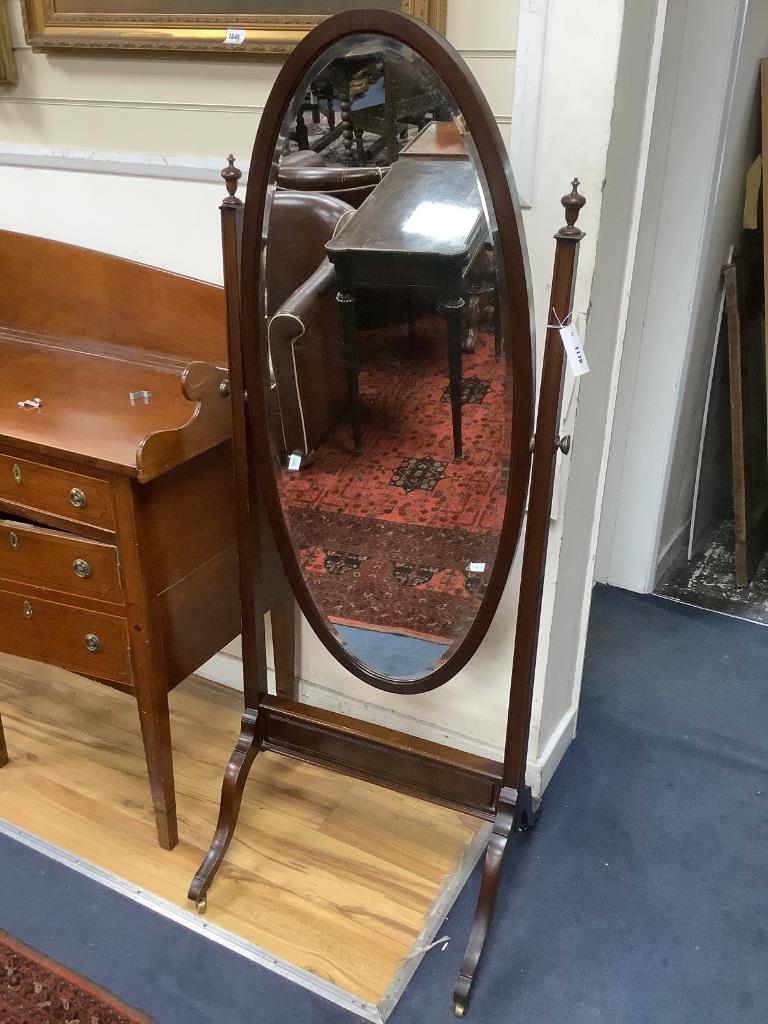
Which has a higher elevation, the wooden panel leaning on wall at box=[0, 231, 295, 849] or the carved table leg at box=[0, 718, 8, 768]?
the wooden panel leaning on wall at box=[0, 231, 295, 849]

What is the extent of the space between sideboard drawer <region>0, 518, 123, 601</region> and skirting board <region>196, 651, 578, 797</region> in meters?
0.58

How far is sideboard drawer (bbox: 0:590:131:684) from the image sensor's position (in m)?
1.41

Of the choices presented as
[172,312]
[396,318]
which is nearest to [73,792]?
[172,312]

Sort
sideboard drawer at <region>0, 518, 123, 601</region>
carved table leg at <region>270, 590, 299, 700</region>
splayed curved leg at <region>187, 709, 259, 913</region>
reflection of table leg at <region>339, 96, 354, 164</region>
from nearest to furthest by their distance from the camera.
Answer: reflection of table leg at <region>339, 96, 354, 164</region>
sideboard drawer at <region>0, 518, 123, 601</region>
splayed curved leg at <region>187, 709, 259, 913</region>
carved table leg at <region>270, 590, 299, 700</region>

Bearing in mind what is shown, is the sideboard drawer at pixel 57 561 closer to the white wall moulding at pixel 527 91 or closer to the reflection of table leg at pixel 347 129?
the reflection of table leg at pixel 347 129

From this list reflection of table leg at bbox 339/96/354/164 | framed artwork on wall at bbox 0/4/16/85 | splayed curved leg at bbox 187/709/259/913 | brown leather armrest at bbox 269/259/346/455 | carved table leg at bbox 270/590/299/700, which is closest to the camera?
reflection of table leg at bbox 339/96/354/164

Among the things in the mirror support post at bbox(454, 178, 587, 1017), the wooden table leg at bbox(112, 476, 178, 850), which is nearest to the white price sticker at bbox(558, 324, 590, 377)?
the mirror support post at bbox(454, 178, 587, 1017)

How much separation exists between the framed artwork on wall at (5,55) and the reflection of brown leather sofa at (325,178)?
2.82ft

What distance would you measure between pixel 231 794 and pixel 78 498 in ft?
1.92

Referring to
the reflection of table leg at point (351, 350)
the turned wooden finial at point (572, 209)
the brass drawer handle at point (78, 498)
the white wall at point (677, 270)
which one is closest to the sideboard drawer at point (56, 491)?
the brass drawer handle at point (78, 498)

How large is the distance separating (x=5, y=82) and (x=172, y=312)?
1.91ft

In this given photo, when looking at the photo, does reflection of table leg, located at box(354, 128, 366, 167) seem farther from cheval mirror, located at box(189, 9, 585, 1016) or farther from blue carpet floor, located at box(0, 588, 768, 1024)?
blue carpet floor, located at box(0, 588, 768, 1024)

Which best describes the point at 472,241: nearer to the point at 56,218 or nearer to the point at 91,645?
the point at 91,645

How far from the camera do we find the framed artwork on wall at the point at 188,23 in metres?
1.39
